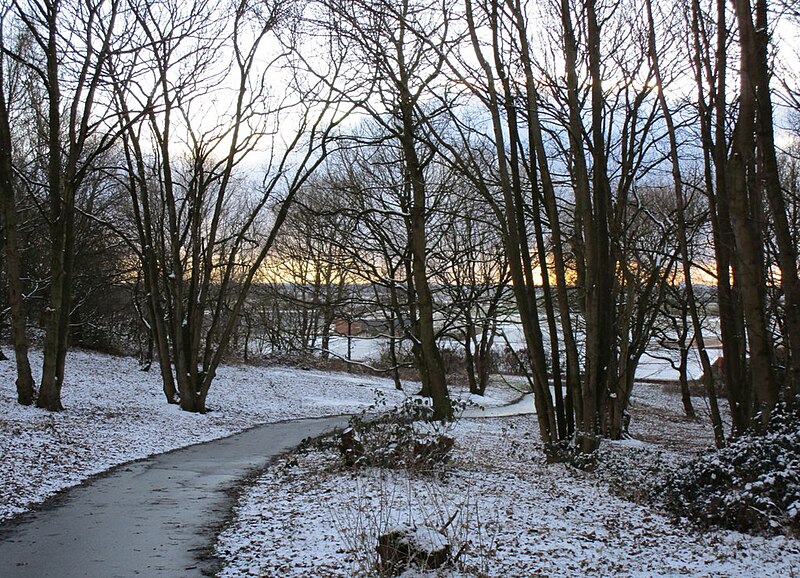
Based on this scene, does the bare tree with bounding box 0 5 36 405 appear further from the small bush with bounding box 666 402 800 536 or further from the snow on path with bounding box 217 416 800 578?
the small bush with bounding box 666 402 800 536

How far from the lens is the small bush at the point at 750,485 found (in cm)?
653

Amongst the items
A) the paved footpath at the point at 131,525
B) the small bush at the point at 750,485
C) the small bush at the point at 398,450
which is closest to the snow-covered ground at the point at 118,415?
the paved footpath at the point at 131,525

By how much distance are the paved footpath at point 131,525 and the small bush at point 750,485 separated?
5.05 m

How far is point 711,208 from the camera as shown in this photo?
12.0m

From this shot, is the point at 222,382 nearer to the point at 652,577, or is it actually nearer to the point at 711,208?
the point at 711,208

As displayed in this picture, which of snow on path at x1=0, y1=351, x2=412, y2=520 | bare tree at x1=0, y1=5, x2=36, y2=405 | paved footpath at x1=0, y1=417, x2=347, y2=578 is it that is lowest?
paved footpath at x1=0, y1=417, x2=347, y2=578

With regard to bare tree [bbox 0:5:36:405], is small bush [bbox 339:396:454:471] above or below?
below

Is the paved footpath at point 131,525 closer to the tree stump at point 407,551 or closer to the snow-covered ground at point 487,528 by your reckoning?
the snow-covered ground at point 487,528

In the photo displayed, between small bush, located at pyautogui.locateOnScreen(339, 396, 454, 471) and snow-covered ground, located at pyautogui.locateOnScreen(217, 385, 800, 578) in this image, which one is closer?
snow-covered ground, located at pyautogui.locateOnScreen(217, 385, 800, 578)

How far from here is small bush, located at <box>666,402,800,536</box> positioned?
653 centimetres

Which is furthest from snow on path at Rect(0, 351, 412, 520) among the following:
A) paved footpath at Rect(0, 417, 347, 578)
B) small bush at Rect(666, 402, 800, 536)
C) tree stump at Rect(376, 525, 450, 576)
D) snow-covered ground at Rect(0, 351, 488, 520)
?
small bush at Rect(666, 402, 800, 536)

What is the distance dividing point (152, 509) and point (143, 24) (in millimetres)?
14053

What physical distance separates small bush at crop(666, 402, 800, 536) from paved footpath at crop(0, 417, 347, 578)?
5054 millimetres

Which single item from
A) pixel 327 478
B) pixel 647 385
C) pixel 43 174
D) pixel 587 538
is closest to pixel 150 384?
pixel 43 174
